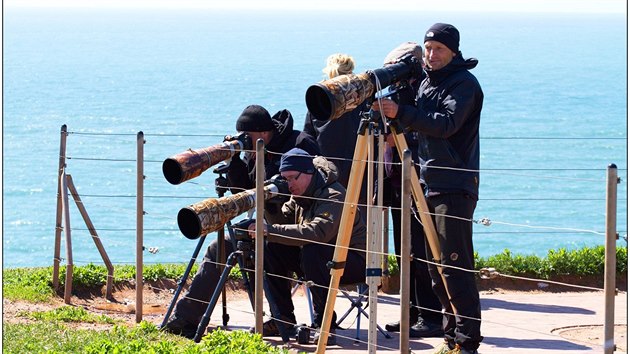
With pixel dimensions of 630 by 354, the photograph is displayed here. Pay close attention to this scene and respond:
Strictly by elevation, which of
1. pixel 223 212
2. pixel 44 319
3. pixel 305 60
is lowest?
pixel 44 319

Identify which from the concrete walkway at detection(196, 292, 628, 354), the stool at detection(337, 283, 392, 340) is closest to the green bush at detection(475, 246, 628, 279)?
the concrete walkway at detection(196, 292, 628, 354)

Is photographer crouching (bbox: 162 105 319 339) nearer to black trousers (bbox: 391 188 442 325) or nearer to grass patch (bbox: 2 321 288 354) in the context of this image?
grass patch (bbox: 2 321 288 354)

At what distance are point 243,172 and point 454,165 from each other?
2008 millimetres

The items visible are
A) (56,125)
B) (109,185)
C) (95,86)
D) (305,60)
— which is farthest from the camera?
(305,60)

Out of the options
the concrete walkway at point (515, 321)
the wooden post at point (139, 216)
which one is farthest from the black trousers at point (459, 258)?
the wooden post at point (139, 216)

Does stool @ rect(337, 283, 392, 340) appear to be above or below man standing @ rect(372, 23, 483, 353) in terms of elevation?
below

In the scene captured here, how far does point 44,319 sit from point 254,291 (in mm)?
1489

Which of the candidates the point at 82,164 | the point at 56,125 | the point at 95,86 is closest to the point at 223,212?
the point at 82,164

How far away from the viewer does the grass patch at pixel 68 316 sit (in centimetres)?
966

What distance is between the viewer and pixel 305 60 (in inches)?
3531

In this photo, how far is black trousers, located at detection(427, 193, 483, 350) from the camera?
8.00 m

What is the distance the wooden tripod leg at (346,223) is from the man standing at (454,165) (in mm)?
313

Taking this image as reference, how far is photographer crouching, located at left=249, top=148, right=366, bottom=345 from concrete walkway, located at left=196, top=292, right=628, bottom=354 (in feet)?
1.29

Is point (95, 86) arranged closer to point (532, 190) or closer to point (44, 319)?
point (532, 190)
